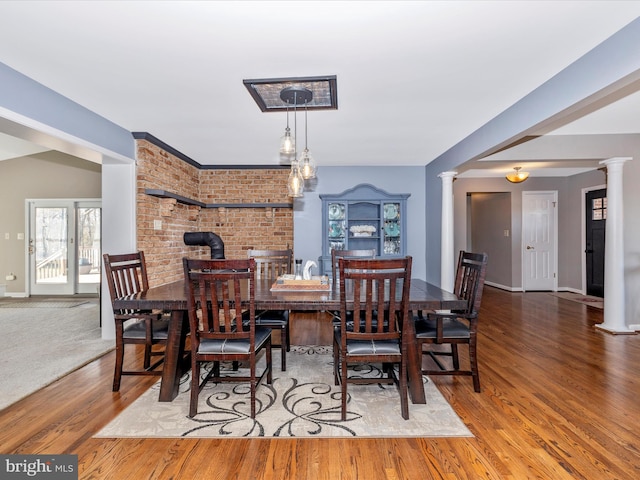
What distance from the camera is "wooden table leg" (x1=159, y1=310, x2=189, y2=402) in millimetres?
2299

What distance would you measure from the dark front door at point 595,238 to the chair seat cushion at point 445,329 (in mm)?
5060

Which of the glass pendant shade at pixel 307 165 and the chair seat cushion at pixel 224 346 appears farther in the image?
the glass pendant shade at pixel 307 165

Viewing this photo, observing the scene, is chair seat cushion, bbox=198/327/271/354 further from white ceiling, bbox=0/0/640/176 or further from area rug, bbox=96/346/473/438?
white ceiling, bbox=0/0/640/176

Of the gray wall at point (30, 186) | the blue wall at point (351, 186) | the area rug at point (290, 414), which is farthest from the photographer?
the gray wall at point (30, 186)

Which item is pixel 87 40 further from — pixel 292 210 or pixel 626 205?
pixel 626 205

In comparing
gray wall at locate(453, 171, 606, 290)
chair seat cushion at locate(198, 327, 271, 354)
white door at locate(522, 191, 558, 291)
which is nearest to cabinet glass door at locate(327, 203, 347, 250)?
gray wall at locate(453, 171, 606, 290)

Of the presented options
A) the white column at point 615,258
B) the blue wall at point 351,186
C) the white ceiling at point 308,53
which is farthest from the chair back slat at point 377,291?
the white column at point 615,258

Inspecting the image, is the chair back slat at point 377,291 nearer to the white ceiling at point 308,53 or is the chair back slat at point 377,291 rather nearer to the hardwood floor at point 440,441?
the hardwood floor at point 440,441

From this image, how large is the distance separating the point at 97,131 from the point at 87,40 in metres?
1.33

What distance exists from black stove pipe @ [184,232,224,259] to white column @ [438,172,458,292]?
307cm

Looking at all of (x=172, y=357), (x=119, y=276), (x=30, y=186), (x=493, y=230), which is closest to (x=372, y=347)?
(x=172, y=357)

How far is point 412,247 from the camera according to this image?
5.25m

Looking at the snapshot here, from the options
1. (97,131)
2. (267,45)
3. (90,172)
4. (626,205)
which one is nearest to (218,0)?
(267,45)

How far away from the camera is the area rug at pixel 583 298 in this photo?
17.7 feet
